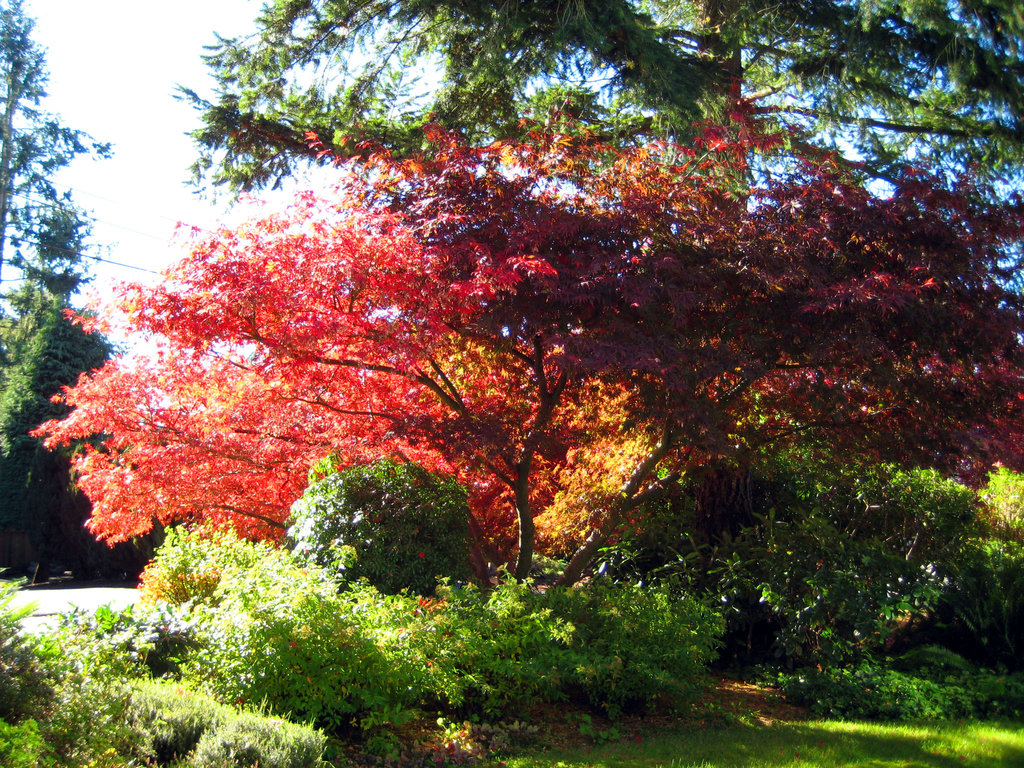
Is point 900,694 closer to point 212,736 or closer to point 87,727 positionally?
point 212,736

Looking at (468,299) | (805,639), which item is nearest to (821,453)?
(805,639)

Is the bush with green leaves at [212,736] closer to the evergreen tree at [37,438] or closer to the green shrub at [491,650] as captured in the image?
the green shrub at [491,650]

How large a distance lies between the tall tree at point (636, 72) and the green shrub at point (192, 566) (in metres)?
4.82

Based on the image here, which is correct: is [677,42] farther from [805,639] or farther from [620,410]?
[805,639]

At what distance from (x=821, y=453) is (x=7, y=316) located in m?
28.6

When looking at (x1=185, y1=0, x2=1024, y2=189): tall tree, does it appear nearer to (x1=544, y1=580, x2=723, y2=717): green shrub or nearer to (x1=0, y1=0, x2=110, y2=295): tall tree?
(x1=544, y1=580, x2=723, y2=717): green shrub

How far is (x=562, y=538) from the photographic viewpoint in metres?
8.34

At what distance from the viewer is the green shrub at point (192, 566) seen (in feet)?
22.4

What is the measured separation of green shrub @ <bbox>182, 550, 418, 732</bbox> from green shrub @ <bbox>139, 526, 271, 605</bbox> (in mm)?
1786

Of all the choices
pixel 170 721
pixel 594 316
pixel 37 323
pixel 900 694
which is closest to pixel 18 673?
pixel 170 721

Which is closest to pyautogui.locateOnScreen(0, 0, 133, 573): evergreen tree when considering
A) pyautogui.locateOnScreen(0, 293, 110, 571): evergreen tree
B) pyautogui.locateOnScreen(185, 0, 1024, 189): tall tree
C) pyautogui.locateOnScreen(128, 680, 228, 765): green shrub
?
pyautogui.locateOnScreen(0, 293, 110, 571): evergreen tree

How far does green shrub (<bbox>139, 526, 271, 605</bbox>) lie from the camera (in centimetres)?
684

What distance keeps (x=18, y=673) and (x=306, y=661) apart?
1637mm

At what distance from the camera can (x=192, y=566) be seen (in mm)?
7027
